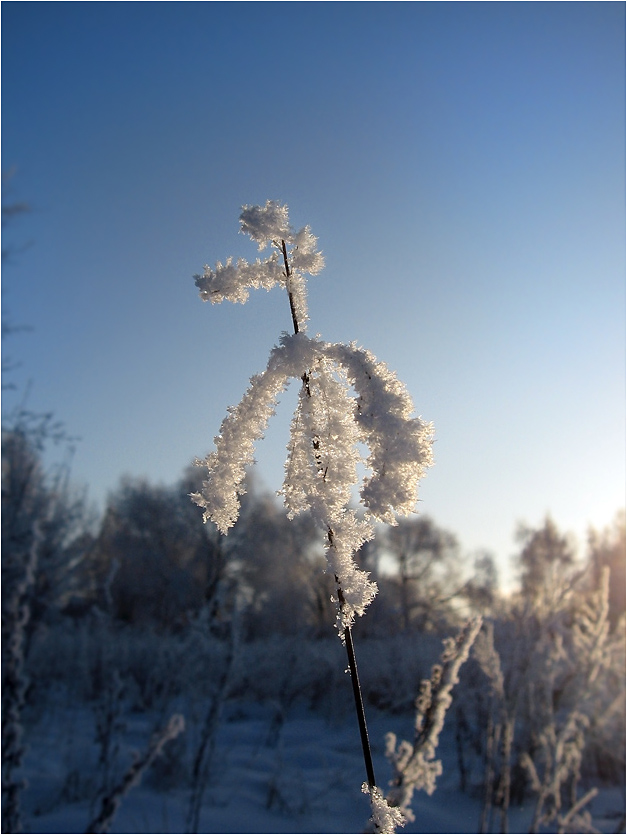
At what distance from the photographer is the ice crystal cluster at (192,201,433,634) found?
64 centimetres

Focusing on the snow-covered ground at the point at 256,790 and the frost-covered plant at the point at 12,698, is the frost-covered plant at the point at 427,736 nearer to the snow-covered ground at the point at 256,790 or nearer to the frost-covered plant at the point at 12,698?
the frost-covered plant at the point at 12,698

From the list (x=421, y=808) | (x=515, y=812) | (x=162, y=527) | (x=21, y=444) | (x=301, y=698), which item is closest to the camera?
(x=421, y=808)

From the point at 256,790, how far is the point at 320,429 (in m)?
5.71

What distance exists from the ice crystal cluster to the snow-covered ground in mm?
3128

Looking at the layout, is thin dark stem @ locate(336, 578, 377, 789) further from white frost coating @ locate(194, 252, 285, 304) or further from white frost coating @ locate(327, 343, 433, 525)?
white frost coating @ locate(194, 252, 285, 304)

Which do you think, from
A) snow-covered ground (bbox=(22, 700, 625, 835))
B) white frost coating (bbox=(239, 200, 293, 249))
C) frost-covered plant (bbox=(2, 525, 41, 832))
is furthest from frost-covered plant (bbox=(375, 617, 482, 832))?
snow-covered ground (bbox=(22, 700, 625, 835))

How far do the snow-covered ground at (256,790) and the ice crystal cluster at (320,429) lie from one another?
3128 millimetres

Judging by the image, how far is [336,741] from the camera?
682cm

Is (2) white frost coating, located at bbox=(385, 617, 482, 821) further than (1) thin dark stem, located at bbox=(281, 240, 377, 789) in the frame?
Yes

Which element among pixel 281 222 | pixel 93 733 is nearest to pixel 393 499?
pixel 281 222

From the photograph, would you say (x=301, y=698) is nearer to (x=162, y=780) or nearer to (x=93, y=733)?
(x=93, y=733)

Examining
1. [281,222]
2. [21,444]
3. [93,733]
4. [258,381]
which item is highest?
[21,444]

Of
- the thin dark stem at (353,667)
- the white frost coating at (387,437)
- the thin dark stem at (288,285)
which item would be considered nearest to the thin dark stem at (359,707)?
the thin dark stem at (353,667)

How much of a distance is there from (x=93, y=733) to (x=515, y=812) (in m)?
5.32
